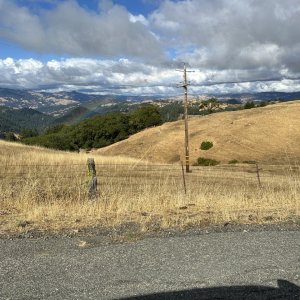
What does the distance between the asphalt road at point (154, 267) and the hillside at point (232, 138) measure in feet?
142

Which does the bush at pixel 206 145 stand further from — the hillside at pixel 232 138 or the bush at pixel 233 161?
the bush at pixel 233 161

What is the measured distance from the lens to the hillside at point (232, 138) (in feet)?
173

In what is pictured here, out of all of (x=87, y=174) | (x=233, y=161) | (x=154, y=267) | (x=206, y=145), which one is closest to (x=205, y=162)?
(x=233, y=161)

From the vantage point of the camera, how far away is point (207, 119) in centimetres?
7006

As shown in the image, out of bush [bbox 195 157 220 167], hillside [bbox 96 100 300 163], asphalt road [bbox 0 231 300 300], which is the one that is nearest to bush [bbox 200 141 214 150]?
hillside [bbox 96 100 300 163]

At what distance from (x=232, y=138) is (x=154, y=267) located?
172 feet

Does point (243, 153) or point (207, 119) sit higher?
point (207, 119)

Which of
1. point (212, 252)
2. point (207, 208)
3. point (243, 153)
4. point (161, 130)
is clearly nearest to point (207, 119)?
point (161, 130)

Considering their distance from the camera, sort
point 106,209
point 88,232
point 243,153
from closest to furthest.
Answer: point 88,232 → point 106,209 → point 243,153

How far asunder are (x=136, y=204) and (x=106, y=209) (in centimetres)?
88

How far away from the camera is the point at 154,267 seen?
18.7 feet

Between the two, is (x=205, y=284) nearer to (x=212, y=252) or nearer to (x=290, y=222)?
(x=212, y=252)

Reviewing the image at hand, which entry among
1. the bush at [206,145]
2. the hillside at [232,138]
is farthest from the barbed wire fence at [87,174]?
the bush at [206,145]

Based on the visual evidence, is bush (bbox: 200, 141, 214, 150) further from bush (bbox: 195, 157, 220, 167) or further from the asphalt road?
the asphalt road
